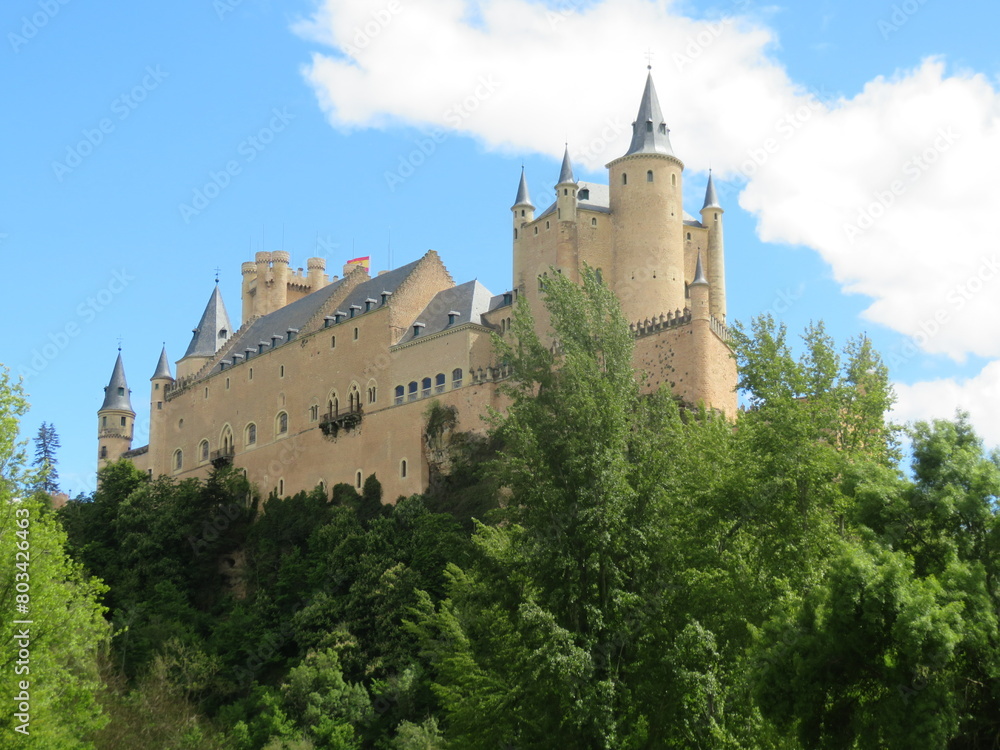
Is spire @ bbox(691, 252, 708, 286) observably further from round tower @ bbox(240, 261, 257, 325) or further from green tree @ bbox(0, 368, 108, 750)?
round tower @ bbox(240, 261, 257, 325)

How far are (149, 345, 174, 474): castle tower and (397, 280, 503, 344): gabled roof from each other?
26.2 metres

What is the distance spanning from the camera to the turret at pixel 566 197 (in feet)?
210

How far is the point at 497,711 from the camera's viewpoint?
108 feet

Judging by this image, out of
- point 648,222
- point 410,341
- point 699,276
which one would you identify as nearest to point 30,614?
point 699,276

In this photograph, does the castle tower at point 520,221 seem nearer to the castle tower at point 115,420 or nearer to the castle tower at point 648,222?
the castle tower at point 648,222

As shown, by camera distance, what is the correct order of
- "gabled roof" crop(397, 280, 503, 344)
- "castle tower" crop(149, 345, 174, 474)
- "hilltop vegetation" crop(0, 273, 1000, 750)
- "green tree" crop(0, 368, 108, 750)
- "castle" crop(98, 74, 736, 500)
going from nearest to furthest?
1. "hilltop vegetation" crop(0, 273, 1000, 750)
2. "green tree" crop(0, 368, 108, 750)
3. "castle" crop(98, 74, 736, 500)
4. "gabled roof" crop(397, 280, 503, 344)
5. "castle tower" crop(149, 345, 174, 474)

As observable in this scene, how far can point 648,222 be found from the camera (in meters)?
62.4

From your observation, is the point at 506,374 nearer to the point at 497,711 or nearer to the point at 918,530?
the point at 497,711

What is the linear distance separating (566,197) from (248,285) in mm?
37794

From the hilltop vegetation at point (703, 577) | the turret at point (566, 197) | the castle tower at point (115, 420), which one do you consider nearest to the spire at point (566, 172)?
the turret at point (566, 197)

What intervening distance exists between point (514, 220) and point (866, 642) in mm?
46322

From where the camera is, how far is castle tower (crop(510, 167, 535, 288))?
66.6 metres

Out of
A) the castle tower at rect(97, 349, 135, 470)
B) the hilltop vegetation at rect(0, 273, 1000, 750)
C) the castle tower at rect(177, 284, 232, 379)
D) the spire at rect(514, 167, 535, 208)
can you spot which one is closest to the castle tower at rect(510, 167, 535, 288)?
the spire at rect(514, 167, 535, 208)

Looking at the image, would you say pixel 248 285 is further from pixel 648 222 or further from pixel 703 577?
pixel 703 577
